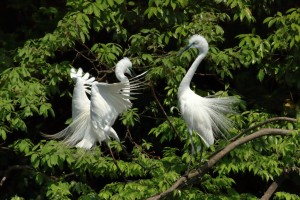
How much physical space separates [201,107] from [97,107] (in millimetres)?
623

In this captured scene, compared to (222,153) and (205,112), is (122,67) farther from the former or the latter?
(222,153)

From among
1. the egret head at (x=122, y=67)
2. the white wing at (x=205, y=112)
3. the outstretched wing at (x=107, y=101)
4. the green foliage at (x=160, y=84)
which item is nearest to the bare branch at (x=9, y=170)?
the green foliage at (x=160, y=84)

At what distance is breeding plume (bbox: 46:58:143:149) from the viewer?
439cm

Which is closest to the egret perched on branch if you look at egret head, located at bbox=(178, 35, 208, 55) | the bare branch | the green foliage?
egret head, located at bbox=(178, 35, 208, 55)

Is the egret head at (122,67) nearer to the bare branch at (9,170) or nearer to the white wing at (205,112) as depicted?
the white wing at (205,112)

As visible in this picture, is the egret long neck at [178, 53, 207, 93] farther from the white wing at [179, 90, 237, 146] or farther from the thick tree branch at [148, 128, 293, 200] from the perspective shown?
the thick tree branch at [148, 128, 293, 200]

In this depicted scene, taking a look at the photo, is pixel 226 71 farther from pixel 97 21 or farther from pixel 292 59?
pixel 97 21

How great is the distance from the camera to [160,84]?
5703 millimetres

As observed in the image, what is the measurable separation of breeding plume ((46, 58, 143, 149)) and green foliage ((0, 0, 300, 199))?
0.12 metres

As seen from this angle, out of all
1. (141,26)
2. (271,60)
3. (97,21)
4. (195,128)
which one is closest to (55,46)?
(97,21)

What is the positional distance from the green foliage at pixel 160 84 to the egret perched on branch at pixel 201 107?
0.35ft

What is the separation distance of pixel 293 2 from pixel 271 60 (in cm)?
58

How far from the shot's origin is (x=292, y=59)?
514 cm

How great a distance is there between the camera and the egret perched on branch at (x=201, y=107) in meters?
4.61
